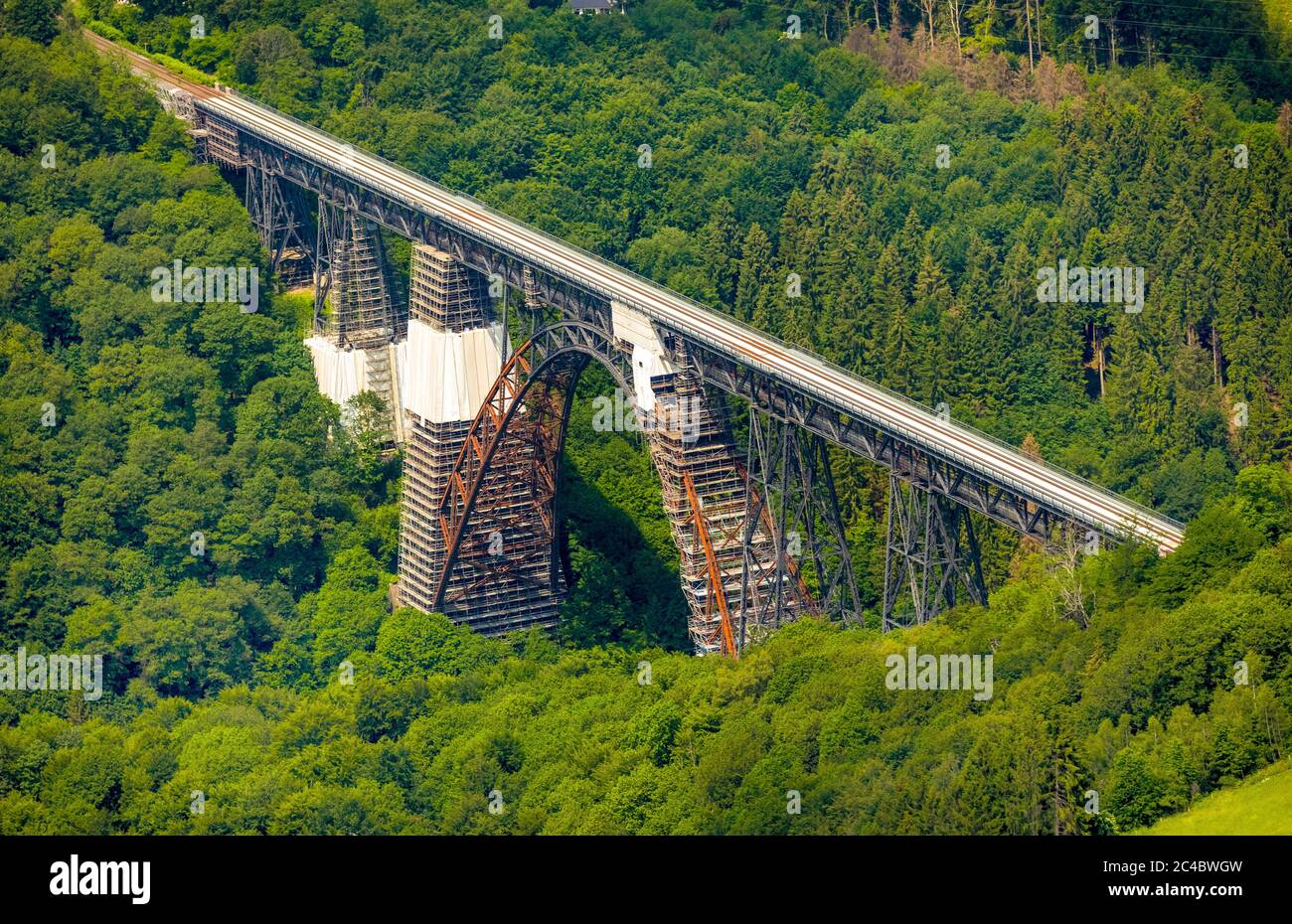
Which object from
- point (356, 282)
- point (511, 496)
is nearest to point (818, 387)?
point (511, 496)

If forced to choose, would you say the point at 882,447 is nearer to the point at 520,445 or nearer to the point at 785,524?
the point at 785,524

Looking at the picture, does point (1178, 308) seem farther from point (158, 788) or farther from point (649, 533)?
point (158, 788)

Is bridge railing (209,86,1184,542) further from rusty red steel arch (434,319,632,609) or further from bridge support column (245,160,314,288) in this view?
bridge support column (245,160,314,288)

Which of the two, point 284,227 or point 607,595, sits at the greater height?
point 284,227

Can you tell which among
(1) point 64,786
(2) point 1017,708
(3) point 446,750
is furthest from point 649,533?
(2) point 1017,708

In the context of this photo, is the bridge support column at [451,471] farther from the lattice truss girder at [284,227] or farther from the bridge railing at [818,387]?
the lattice truss girder at [284,227]

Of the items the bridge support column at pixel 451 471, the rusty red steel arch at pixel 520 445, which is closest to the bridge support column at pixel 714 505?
the rusty red steel arch at pixel 520 445
